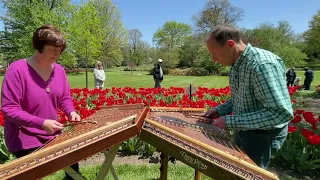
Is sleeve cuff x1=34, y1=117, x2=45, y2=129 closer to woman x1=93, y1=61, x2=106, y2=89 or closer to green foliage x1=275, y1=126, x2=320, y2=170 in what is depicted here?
green foliage x1=275, y1=126, x2=320, y2=170

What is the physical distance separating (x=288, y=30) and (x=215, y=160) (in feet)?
197

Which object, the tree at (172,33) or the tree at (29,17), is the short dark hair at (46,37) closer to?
the tree at (29,17)

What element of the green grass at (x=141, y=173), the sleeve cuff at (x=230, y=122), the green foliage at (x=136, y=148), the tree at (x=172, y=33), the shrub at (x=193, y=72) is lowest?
the green grass at (x=141, y=173)

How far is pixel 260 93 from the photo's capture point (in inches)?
73.0

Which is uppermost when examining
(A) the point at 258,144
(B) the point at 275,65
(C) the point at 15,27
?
(C) the point at 15,27

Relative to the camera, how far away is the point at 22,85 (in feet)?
7.51

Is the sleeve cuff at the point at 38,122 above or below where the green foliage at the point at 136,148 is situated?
above

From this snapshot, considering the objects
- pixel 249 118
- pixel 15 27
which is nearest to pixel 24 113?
pixel 249 118

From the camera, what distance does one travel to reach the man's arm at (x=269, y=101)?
5.88 feet

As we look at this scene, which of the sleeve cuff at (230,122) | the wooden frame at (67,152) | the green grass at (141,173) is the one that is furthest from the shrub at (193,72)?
the wooden frame at (67,152)

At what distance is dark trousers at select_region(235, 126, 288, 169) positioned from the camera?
207 centimetres

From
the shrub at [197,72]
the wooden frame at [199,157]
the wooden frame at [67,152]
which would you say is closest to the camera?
the wooden frame at [67,152]

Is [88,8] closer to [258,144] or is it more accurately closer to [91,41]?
[91,41]

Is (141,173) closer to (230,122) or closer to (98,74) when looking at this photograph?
(230,122)
